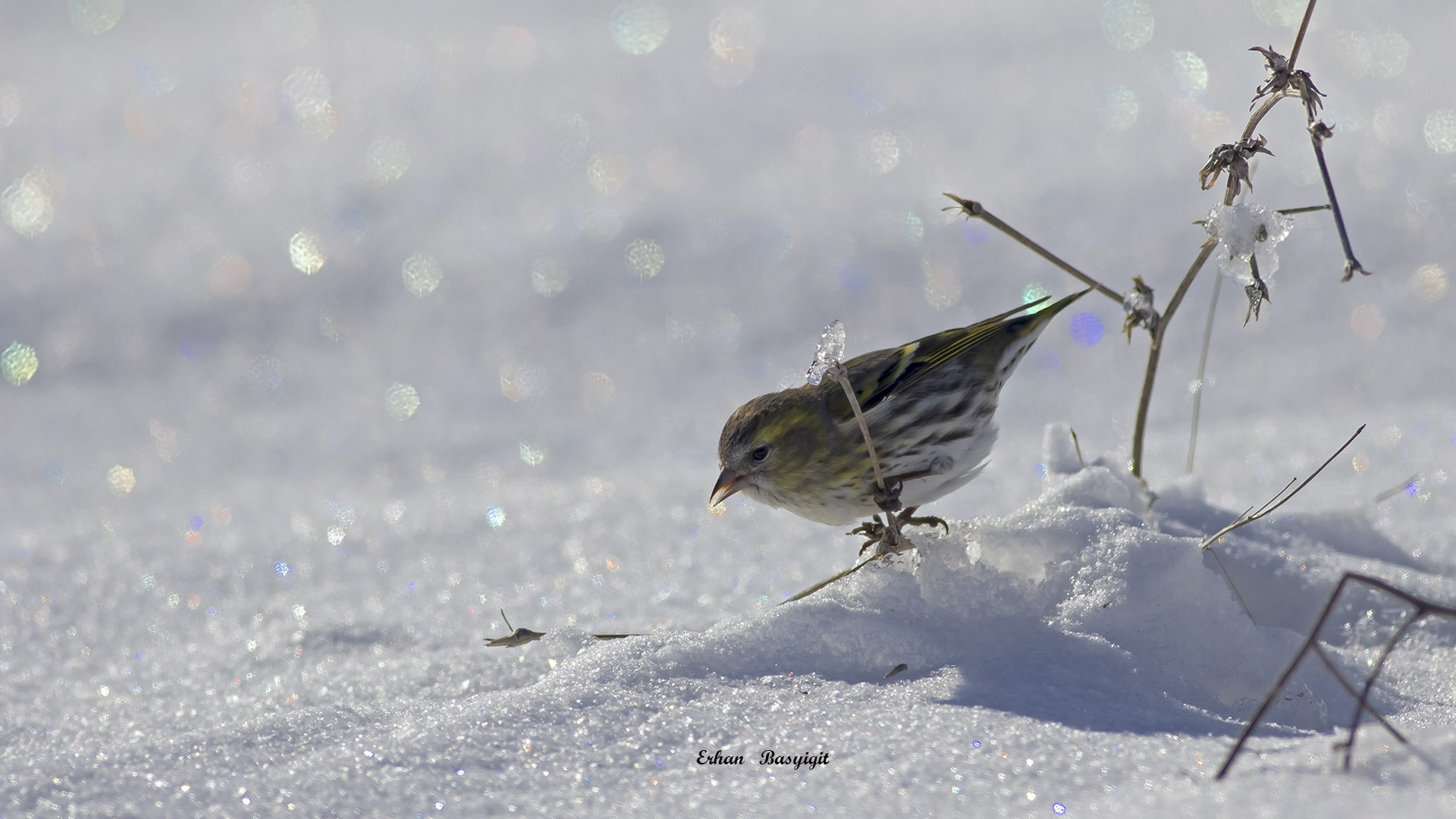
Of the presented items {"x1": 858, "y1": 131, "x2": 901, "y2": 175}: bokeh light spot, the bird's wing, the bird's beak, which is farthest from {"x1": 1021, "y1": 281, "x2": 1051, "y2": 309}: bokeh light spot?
the bird's beak

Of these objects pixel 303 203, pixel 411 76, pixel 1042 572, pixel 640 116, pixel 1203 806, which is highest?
pixel 411 76

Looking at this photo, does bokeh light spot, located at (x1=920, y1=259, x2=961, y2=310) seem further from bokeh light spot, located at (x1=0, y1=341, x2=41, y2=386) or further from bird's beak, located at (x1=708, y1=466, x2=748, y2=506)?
bokeh light spot, located at (x1=0, y1=341, x2=41, y2=386)

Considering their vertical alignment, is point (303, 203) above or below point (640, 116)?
below

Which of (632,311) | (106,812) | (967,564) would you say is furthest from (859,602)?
(632,311)

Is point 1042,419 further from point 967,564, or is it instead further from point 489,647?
point 489,647

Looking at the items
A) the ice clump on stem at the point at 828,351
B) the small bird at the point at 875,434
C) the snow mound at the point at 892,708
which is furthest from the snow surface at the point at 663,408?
the ice clump on stem at the point at 828,351

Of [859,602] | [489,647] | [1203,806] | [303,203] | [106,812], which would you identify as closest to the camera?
[1203,806]
